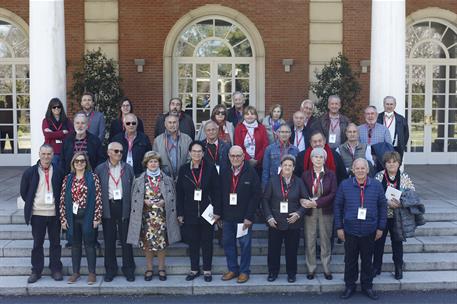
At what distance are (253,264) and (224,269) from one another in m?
0.36

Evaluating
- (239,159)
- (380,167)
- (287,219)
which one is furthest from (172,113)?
(380,167)

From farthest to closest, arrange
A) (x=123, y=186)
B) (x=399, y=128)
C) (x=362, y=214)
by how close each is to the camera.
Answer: (x=399, y=128) < (x=123, y=186) < (x=362, y=214)

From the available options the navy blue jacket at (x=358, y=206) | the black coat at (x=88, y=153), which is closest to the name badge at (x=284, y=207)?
the navy blue jacket at (x=358, y=206)

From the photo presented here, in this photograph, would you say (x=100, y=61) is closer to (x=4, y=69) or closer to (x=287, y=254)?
(x=4, y=69)

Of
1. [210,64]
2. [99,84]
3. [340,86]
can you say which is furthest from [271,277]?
[210,64]

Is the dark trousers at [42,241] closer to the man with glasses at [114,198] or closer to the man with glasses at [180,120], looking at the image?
the man with glasses at [114,198]

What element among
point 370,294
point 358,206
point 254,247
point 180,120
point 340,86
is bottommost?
point 370,294

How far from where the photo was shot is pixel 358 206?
586 cm

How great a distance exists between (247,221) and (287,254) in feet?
2.10

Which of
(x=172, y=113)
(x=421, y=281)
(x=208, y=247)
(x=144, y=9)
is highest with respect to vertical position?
(x=144, y=9)

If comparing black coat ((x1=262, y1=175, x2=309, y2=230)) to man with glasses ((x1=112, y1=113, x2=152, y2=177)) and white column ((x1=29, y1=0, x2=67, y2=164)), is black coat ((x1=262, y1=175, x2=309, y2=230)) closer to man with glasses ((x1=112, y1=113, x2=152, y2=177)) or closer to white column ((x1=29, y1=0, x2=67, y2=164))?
man with glasses ((x1=112, y1=113, x2=152, y2=177))

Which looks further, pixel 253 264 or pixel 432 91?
pixel 432 91

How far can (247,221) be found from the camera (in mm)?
6195

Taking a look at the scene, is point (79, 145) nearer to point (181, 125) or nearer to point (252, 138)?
point (181, 125)
